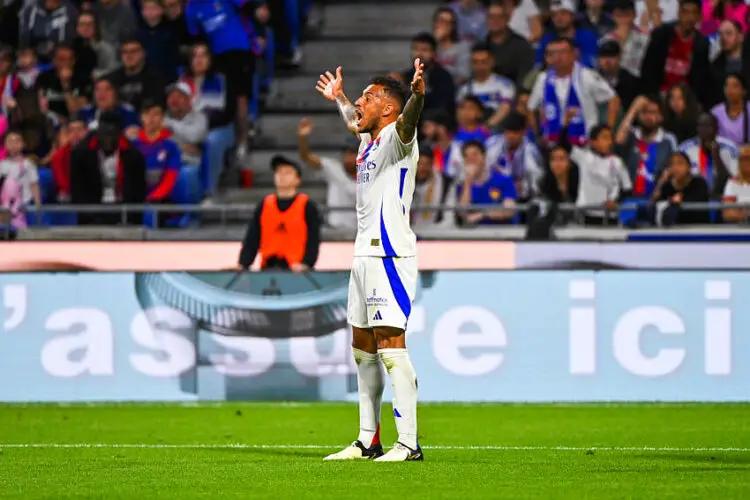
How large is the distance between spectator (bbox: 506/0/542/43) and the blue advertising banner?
617 centimetres

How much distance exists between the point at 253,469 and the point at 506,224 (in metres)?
7.79

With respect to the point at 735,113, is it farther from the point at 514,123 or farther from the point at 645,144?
the point at 514,123

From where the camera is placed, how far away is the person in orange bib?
14.1 m

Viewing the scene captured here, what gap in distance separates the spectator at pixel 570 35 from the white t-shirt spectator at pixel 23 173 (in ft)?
20.5

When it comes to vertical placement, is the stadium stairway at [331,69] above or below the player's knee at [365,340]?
above

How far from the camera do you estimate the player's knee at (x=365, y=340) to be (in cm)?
907

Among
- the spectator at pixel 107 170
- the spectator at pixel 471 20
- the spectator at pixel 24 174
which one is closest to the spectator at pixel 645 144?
the spectator at pixel 471 20

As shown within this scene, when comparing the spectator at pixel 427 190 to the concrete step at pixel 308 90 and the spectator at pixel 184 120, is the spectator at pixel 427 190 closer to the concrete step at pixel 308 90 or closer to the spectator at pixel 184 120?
the spectator at pixel 184 120

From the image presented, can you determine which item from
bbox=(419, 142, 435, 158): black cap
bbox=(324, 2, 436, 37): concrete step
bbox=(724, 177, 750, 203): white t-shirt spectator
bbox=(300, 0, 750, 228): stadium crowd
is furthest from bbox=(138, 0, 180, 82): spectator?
bbox=(724, 177, 750, 203): white t-shirt spectator

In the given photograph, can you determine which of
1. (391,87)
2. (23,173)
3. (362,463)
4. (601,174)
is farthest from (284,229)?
(362,463)

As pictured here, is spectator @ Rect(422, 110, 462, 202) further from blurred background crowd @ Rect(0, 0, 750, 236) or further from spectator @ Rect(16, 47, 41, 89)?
spectator @ Rect(16, 47, 41, 89)

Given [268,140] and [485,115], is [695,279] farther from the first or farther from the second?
[268,140]

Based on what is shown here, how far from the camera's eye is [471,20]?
1961cm

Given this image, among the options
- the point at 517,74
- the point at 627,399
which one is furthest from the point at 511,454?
the point at 517,74
